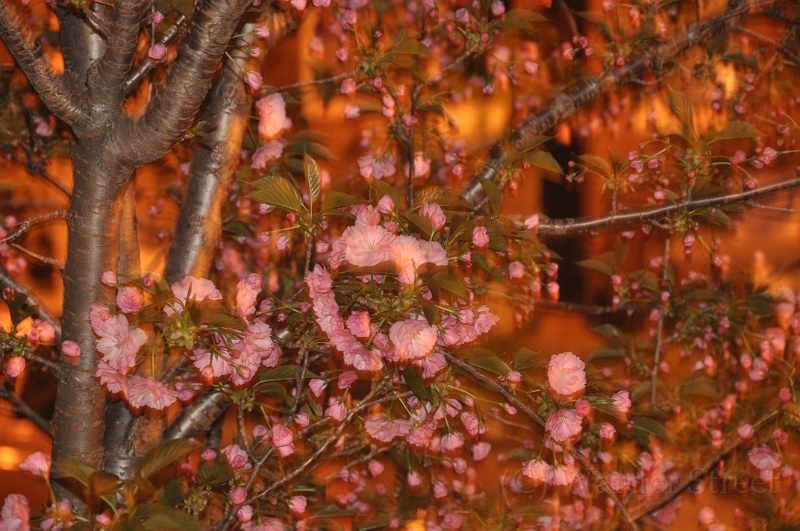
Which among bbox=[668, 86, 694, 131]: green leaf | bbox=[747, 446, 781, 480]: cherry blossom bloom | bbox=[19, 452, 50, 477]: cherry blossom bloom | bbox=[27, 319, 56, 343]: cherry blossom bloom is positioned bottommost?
bbox=[747, 446, 781, 480]: cherry blossom bloom

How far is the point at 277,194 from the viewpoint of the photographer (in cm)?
78

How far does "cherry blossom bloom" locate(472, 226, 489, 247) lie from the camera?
0.81 metres

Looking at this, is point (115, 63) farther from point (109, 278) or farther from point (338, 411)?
point (338, 411)

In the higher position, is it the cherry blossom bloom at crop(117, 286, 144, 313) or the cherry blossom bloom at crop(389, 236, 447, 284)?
the cherry blossom bloom at crop(389, 236, 447, 284)

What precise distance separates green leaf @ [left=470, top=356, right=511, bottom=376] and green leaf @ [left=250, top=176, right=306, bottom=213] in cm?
30

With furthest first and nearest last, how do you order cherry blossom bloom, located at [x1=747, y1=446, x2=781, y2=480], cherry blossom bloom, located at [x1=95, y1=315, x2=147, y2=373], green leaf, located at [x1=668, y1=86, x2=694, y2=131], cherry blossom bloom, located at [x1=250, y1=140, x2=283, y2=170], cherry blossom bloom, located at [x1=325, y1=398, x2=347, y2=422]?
1. cherry blossom bloom, located at [x1=747, y1=446, x2=781, y2=480]
2. cherry blossom bloom, located at [x1=250, y1=140, x2=283, y2=170]
3. green leaf, located at [x1=668, y1=86, x2=694, y2=131]
4. cherry blossom bloom, located at [x1=325, y1=398, x2=347, y2=422]
5. cherry blossom bloom, located at [x1=95, y1=315, x2=147, y2=373]

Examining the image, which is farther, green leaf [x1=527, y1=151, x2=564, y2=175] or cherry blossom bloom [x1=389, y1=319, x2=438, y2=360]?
green leaf [x1=527, y1=151, x2=564, y2=175]

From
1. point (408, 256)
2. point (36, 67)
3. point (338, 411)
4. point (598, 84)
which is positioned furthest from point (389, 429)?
point (598, 84)

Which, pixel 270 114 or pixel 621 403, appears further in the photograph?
pixel 270 114

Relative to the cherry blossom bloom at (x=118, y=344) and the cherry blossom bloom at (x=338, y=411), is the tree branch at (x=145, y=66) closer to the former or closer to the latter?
the cherry blossom bloom at (x=118, y=344)

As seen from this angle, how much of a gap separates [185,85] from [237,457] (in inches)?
20.3

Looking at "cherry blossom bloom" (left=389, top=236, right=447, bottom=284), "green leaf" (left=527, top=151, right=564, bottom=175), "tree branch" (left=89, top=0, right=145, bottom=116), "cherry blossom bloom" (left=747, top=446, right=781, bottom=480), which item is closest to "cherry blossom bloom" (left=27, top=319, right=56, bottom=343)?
"tree branch" (left=89, top=0, right=145, bottom=116)

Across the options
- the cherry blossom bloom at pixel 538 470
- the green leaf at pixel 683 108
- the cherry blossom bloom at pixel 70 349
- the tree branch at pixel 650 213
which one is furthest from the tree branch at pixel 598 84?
the cherry blossom bloom at pixel 70 349

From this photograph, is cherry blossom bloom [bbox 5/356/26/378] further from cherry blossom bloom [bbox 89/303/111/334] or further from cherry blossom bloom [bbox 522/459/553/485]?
cherry blossom bloom [bbox 522/459/553/485]
